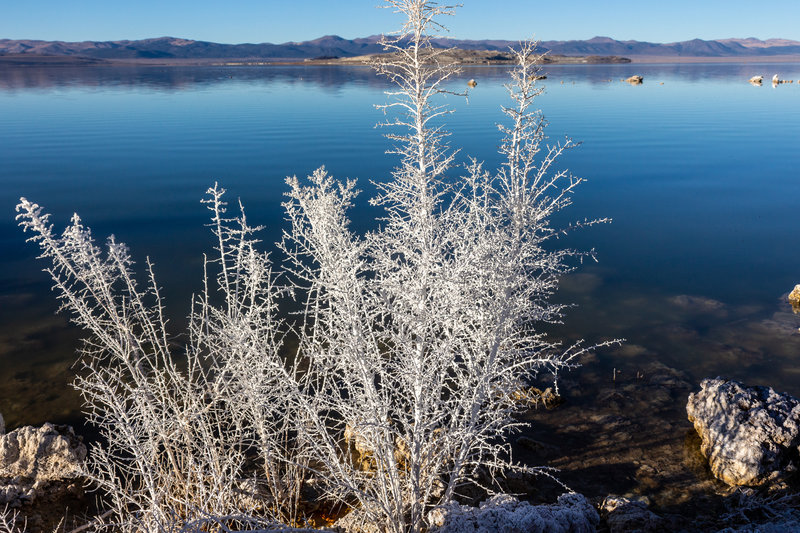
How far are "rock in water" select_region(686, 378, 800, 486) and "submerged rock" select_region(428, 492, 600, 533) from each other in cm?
284

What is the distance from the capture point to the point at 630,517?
5.18 m

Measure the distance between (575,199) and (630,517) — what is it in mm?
18715

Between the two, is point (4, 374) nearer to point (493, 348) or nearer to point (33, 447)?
point (33, 447)

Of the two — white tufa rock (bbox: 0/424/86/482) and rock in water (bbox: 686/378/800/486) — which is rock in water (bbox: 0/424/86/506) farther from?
rock in water (bbox: 686/378/800/486)

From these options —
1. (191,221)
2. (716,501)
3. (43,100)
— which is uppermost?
(43,100)

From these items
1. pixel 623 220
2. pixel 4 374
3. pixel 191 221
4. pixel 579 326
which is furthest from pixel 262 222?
pixel 623 220

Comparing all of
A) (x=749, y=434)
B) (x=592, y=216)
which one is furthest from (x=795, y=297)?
(x=592, y=216)

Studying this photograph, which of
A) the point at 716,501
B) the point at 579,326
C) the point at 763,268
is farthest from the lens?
the point at 763,268

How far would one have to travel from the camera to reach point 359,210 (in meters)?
20.0

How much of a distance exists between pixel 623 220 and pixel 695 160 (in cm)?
1217

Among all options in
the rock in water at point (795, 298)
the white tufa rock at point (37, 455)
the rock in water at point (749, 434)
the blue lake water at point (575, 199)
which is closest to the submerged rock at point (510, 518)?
the rock in water at point (749, 434)

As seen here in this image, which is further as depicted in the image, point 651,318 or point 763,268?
point 763,268

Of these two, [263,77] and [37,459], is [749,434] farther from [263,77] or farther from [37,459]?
[263,77]

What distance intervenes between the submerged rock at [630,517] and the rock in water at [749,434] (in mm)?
2172
